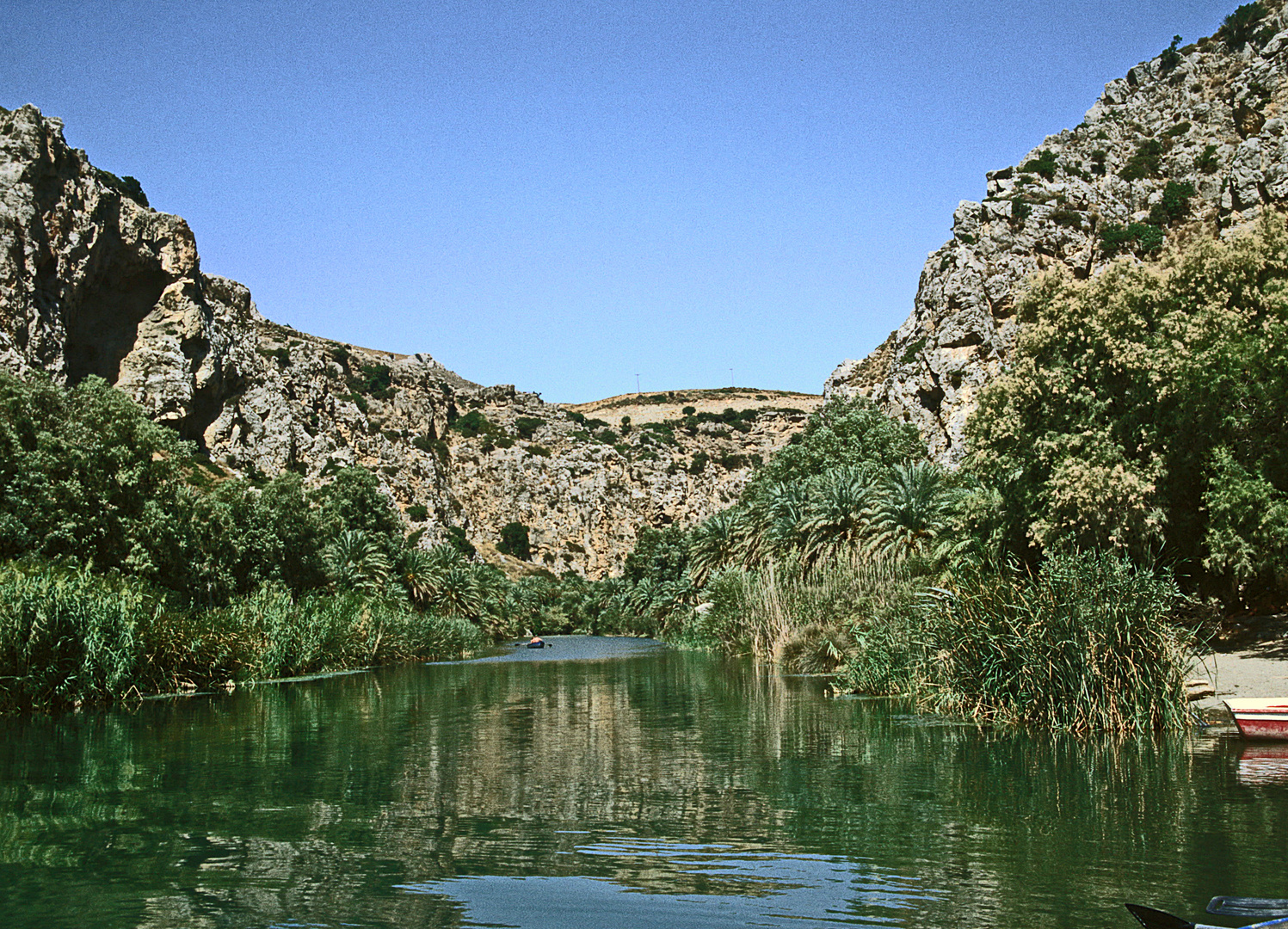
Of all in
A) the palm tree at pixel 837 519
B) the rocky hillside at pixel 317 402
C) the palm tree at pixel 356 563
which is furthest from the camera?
the rocky hillside at pixel 317 402

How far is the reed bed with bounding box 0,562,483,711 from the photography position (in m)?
23.4

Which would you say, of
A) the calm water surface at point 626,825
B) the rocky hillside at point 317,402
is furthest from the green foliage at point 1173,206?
the rocky hillside at point 317,402

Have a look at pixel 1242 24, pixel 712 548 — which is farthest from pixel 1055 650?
pixel 1242 24

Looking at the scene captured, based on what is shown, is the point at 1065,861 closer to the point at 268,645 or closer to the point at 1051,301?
the point at 1051,301

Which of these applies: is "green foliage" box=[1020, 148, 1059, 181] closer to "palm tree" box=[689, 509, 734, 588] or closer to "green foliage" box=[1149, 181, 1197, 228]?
"green foliage" box=[1149, 181, 1197, 228]

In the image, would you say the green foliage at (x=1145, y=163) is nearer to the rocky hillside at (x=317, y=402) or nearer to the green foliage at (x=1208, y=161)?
the green foliage at (x=1208, y=161)

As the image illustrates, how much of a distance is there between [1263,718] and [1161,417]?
12.9 meters

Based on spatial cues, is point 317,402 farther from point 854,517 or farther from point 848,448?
point 854,517

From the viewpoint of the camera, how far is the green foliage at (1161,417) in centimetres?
2484

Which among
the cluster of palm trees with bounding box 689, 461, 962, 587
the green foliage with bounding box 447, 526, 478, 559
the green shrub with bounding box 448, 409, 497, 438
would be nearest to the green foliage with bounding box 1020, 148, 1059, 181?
the cluster of palm trees with bounding box 689, 461, 962, 587

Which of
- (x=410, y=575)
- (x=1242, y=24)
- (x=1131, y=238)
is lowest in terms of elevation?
(x=410, y=575)

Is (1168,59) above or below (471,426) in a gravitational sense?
above

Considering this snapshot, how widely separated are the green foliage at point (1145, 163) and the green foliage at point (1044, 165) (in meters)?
5.35

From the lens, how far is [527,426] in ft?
469
